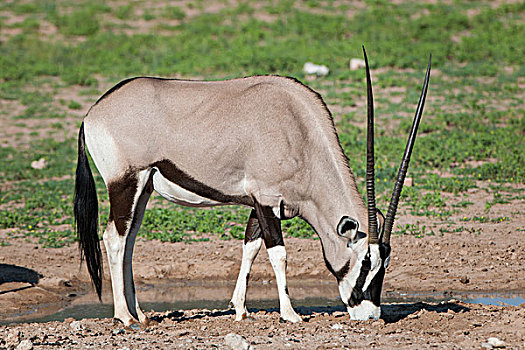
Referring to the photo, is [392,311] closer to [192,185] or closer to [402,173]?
[402,173]

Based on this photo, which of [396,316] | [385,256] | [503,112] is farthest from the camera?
[503,112]

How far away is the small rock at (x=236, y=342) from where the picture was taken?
624cm

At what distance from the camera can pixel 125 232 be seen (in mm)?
7844

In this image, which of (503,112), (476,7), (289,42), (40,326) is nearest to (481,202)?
(503,112)

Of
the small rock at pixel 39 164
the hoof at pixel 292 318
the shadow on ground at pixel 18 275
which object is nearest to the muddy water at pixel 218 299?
the shadow on ground at pixel 18 275

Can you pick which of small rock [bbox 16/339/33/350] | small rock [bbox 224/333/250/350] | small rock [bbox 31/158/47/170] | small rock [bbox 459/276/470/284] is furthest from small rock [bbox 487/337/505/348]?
small rock [bbox 31/158/47/170]

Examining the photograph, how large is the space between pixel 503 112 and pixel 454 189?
4.22m

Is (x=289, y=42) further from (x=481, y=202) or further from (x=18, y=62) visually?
(x=481, y=202)

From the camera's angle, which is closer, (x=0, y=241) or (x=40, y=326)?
(x=40, y=326)

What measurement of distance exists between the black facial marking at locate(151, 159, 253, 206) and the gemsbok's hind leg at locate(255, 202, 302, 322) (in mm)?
280

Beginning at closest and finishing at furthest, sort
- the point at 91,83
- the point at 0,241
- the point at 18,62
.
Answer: the point at 0,241, the point at 91,83, the point at 18,62

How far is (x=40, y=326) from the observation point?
783 centimetres

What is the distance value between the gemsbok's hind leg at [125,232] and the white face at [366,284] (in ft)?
7.08

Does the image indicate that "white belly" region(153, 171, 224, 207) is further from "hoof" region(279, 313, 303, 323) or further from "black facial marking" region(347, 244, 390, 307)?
"black facial marking" region(347, 244, 390, 307)
